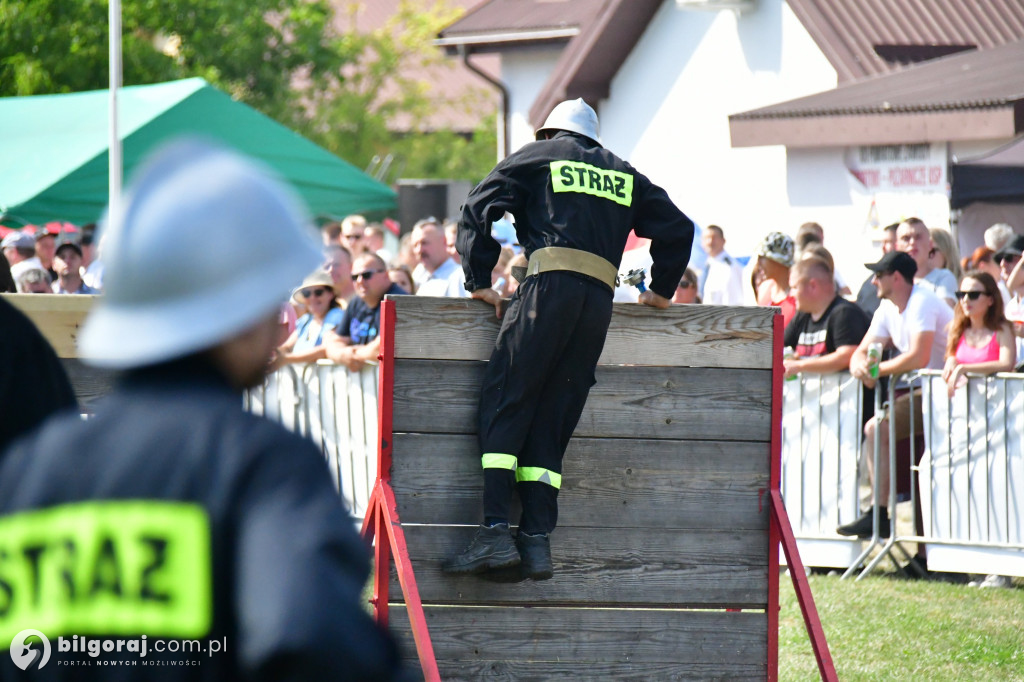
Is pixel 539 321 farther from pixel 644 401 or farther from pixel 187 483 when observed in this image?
pixel 187 483

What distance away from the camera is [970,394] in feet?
26.1

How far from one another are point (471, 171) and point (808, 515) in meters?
29.2

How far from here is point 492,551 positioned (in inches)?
191

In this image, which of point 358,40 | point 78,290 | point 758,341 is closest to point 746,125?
point 78,290

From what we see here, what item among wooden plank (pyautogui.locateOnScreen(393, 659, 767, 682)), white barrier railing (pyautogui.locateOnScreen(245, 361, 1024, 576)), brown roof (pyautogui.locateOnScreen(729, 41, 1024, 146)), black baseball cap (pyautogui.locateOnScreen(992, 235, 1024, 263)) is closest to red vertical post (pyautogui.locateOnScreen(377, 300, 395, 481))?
wooden plank (pyautogui.locateOnScreen(393, 659, 767, 682))

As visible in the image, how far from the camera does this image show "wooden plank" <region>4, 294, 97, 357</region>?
6.01m

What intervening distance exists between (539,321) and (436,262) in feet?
18.5

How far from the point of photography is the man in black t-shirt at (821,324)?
8.45 meters

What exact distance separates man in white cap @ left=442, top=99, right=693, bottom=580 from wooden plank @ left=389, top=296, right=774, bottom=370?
109 mm

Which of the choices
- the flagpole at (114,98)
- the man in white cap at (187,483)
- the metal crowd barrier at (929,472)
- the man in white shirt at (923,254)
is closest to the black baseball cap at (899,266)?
the metal crowd barrier at (929,472)

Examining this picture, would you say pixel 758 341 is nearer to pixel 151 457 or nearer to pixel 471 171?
pixel 151 457

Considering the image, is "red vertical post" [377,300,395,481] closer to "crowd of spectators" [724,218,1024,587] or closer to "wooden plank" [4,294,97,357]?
"wooden plank" [4,294,97,357]

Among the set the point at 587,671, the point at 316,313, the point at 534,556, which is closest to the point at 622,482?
the point at 534,556

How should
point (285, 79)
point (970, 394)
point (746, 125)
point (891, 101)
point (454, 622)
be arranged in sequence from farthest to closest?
point (285, 79) → point (746, 125) → point (891, 101) → point (970, 394) → point (454, 622)
